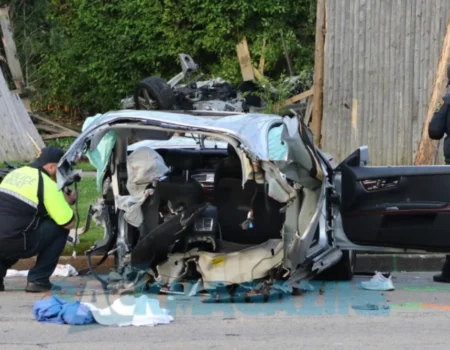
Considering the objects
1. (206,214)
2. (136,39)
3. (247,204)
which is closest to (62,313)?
(206,214)

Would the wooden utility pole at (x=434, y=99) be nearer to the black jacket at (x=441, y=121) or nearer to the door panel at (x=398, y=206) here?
the black jacket at (x=441, y=121)

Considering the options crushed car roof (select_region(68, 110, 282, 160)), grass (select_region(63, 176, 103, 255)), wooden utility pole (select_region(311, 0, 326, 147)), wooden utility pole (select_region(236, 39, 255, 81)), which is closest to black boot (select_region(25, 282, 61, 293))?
crushed car roof (select_region(68, 110, 282, 160))

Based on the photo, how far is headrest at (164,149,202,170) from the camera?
9039 millimetres

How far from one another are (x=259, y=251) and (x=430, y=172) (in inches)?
64.0

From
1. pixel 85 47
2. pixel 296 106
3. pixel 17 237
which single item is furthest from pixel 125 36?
pixel 17 237

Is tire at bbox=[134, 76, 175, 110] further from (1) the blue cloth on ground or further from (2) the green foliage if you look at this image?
(2) the green foliage

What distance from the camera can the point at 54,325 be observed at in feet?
23.7

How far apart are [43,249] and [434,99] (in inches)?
272

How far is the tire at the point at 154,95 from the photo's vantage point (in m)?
11.6

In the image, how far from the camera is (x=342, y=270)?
30.8ft

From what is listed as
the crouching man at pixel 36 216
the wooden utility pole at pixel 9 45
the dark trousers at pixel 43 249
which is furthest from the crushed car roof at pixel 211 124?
the wooden utility pole at pixel 9 45

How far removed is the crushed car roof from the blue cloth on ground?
1.32 m

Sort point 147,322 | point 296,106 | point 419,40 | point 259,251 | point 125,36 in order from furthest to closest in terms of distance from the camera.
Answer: point 125,36 < point 296,106 < point 419,40 < point 259,251 < point 147,322

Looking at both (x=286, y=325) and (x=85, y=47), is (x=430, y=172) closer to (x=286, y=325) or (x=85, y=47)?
(x=286, y=325)
